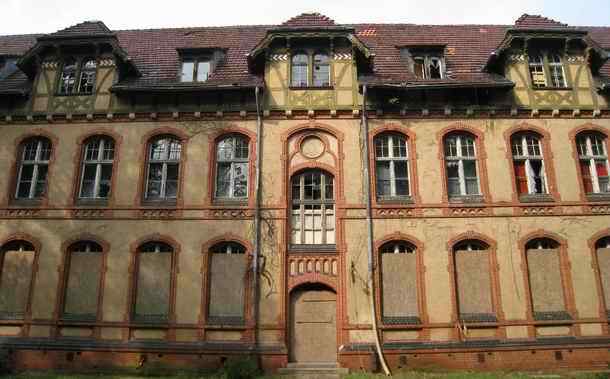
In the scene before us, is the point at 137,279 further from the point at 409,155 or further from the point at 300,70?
the point at 409,155

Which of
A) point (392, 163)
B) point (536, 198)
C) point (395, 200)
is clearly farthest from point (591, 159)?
point (395, 200)

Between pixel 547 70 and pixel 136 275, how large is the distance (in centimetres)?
1600

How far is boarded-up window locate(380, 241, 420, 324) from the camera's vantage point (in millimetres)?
14352

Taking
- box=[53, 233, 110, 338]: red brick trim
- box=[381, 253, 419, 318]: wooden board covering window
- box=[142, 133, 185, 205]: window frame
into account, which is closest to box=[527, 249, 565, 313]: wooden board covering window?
box=[381, 253, 419, 318]: wooden board covering window

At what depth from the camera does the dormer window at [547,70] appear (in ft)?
54.0

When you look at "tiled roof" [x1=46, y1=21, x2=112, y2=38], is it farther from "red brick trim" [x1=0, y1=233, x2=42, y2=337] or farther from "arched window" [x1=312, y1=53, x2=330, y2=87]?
"arched window" [x1=312, y1=53, x2=330, y2=87]

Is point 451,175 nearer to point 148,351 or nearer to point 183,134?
point 183,134

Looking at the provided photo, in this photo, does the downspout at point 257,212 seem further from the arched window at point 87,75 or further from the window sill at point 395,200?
the arched window at point 87,75

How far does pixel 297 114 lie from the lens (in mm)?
16031

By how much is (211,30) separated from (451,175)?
13042mm

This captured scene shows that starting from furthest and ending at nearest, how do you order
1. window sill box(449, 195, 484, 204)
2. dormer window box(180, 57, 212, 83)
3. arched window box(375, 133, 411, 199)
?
dormer window box(180, 57, 212, 83) < arched window box(375, 133, 411, 199) < window sill box(449, 195, 484, 204)

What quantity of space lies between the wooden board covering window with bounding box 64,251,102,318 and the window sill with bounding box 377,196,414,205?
9.52m

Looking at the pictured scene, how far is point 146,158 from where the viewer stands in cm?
1593

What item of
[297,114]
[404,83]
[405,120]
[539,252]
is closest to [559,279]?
[539,252]
